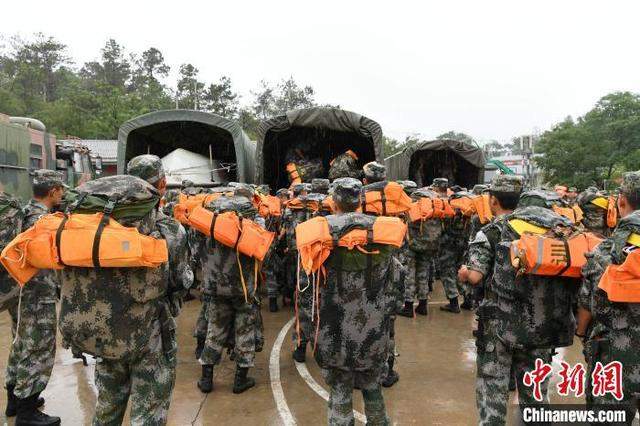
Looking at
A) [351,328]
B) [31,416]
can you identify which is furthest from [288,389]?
[31,416]

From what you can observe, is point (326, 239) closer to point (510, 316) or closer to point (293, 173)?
point (510, 316)

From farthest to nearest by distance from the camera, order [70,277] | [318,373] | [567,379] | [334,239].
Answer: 1. [318,373]
2. [567,379]
3. [334,239]
4. [70,277]

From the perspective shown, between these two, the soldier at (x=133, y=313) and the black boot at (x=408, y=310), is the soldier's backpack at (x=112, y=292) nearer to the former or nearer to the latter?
the soldier at (x=133, y=313)

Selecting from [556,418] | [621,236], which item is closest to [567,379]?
[556,418]

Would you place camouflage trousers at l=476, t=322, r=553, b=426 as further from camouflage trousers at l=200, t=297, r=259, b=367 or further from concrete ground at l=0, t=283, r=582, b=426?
camouflage trousers at l=200, t=297, r=259, b=367

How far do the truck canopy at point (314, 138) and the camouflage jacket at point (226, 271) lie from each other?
3716 millimetres

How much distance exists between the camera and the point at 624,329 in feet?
7.86

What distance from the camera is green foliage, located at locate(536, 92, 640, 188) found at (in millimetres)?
26047

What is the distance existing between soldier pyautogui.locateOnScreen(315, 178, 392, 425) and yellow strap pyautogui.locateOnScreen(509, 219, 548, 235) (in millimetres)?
783

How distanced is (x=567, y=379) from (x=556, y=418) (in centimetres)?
34

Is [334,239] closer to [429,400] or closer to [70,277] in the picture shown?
[70,277]

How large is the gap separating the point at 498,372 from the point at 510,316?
0.40 metres

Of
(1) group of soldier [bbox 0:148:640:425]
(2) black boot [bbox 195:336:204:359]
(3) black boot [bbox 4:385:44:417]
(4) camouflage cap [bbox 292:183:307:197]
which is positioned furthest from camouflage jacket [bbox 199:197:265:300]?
(4) camouflage cap [bbox 292:183:307:197]

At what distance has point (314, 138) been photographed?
29.8 feet
